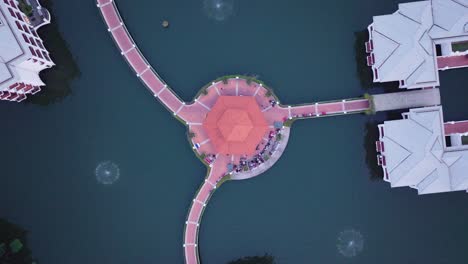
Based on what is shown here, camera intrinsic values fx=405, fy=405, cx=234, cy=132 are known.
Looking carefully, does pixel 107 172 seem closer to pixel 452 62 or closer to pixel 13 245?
pixel 13 245

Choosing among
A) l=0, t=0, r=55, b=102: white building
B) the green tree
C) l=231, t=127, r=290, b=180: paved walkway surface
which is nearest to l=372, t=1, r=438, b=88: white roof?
l=231, t=127, r=290, b=180: paved walkway surface

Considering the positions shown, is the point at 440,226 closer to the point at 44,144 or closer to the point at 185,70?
the point at 185,70

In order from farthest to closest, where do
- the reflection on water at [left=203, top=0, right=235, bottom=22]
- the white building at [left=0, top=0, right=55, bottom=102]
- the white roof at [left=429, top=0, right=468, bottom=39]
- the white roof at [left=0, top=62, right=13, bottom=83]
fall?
the reflection on water at [left=203, top=0, right=235, bottom=22], the white roof at [left=429, top=0, right=468, bottom=39], the white building at [left=0, top=0, right=55, bottom=102], the white roof at [left=0, top=62, right=13, bottom=83]

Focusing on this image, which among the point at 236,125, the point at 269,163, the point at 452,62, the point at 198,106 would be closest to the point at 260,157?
the point at 269,163

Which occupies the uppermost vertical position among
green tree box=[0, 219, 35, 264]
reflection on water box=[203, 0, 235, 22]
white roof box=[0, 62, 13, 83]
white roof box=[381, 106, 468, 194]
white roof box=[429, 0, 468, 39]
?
reflection on water box=[203, 0, 235, 22]

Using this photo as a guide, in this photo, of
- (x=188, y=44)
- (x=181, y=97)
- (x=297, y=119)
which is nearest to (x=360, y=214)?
(x=297, y=119)

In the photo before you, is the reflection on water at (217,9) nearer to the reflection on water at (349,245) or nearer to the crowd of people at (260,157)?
the crowd of people at (260,157)

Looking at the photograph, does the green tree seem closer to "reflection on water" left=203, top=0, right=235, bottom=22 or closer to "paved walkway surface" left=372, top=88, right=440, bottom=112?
"reflection on water" left=203, top=0, right=235, bottom=22

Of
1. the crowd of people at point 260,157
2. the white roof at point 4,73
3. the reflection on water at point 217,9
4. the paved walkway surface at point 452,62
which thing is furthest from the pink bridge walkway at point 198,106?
the white roof at point 4,73
